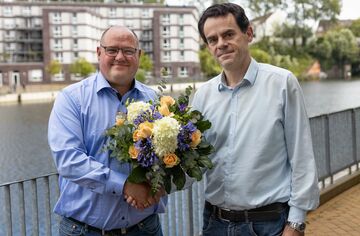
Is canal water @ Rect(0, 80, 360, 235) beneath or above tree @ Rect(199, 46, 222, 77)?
beneath

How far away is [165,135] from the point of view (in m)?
2.18

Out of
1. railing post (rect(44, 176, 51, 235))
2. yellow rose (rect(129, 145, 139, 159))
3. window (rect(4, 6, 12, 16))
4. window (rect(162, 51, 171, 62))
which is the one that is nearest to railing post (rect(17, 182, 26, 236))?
railing post (rect(44, 176, 51, 235))

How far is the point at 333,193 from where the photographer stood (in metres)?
6.93

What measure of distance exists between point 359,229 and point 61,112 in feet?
13.8

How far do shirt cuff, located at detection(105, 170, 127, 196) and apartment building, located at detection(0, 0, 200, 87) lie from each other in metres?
73.8

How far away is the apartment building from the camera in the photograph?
77188 mm

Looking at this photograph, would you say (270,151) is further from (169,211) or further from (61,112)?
(169,211)

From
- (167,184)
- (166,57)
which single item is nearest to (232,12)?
(167,184)

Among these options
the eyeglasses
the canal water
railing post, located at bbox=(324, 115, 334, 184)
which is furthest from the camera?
the canal water

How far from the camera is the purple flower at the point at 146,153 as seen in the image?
2219 mm

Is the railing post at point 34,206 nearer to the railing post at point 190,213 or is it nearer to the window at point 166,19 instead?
the railing post at point 190,213

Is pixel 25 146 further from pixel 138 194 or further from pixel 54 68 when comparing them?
pixel 54 68

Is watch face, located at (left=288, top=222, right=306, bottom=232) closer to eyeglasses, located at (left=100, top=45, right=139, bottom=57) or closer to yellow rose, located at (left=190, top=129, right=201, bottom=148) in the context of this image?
yellow rose, located at (left=190, top=129, right=201, bottom=148)

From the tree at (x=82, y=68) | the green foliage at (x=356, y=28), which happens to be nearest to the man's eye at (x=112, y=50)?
the tree at (x=82, y=68)
